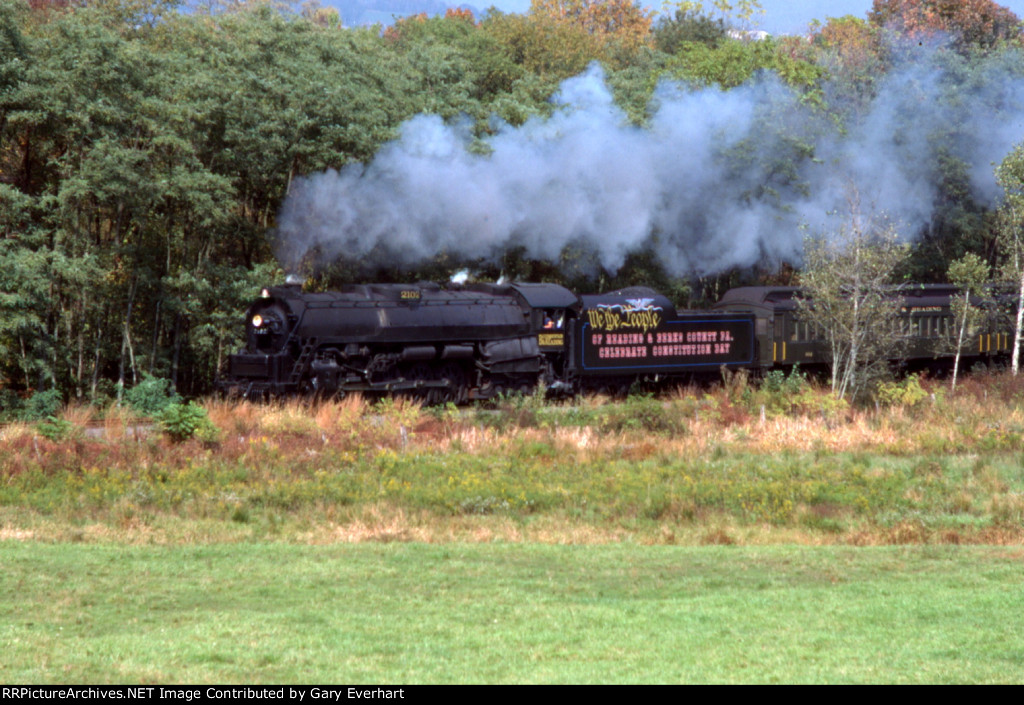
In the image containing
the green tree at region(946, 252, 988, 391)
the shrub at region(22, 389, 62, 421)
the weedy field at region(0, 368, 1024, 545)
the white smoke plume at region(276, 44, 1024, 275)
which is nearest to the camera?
the weedy field at region(0, 368, 1024, 545)

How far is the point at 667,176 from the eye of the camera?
3312 cm

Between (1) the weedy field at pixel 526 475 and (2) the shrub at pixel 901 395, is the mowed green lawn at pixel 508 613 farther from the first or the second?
(2) the shrub at pixel 901 395

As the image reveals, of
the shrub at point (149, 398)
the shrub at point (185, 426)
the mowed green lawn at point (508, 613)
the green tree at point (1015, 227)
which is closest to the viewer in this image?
the mowed green lawn at point (508, 613)

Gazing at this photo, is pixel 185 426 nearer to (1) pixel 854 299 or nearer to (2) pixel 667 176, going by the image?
(1) pixel 854 299

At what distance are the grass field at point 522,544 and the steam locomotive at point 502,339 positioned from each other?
1.39m

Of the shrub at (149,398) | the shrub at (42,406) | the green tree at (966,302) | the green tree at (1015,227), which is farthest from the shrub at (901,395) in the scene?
the shrub at (42,406)

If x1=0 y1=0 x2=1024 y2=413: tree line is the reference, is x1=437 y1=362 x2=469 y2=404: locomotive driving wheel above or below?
below

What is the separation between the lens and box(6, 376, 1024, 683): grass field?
7.93m

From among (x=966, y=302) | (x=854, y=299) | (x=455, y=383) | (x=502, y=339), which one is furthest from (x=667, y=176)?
(x=455, y=383)

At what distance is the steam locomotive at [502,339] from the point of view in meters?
22.5

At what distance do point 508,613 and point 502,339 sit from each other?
15761mm

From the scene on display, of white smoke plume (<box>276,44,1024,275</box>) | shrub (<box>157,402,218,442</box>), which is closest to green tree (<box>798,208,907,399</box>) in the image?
white smoke plume (<box>276,44,1024,275</box>)

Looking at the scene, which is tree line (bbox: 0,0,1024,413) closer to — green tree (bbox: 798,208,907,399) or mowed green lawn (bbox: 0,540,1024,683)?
green tree (bbox: 798,208,907,399)

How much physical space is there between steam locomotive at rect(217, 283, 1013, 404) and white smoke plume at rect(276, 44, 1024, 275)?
3098mm
